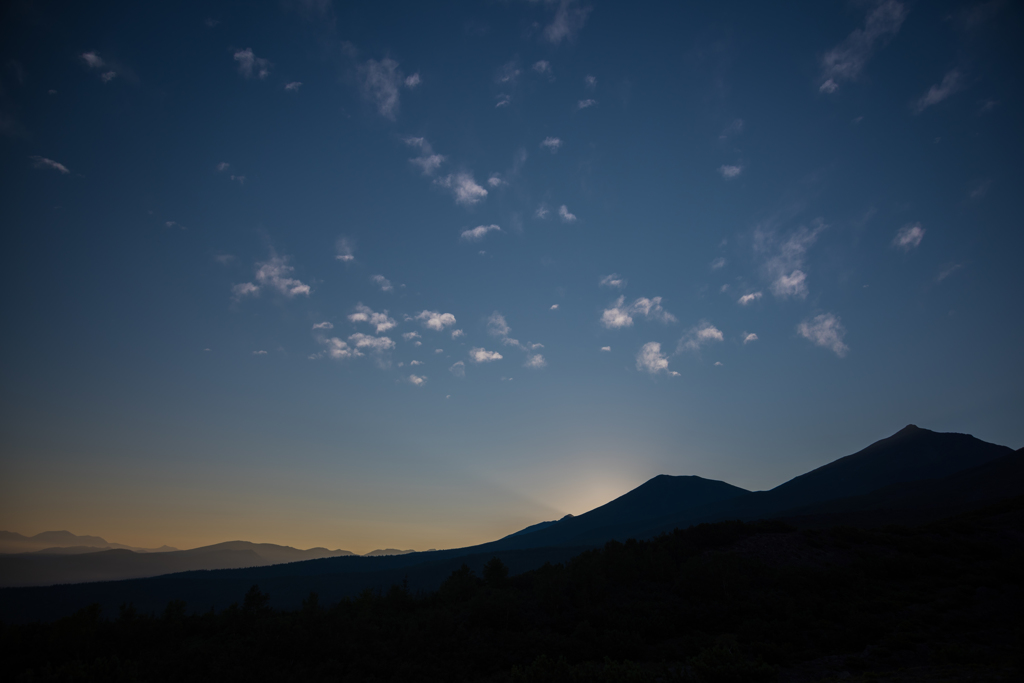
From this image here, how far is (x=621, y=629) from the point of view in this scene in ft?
55.4

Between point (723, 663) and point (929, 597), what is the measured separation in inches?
600

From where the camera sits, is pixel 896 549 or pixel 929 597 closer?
pixel 929 597

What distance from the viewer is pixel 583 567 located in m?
23.6

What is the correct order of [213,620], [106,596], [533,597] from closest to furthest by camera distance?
[213,620] → [533,597] → [106,596]

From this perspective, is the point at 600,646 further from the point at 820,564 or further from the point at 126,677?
the point at 820,564

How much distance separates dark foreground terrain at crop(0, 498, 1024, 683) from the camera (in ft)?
42.5

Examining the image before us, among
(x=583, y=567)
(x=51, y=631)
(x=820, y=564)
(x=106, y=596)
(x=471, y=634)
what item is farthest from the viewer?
(x=106, y=596)

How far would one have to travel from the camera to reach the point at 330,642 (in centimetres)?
1562

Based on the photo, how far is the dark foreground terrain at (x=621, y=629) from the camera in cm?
1296

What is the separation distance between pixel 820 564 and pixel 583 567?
1418 centimetres

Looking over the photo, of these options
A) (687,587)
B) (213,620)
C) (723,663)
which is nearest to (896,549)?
(687,587)

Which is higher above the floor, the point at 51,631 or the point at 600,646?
the point at 51,631

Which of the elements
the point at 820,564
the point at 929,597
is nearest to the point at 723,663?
the point at 929,597

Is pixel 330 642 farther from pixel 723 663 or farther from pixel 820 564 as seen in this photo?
pixel 820 564
